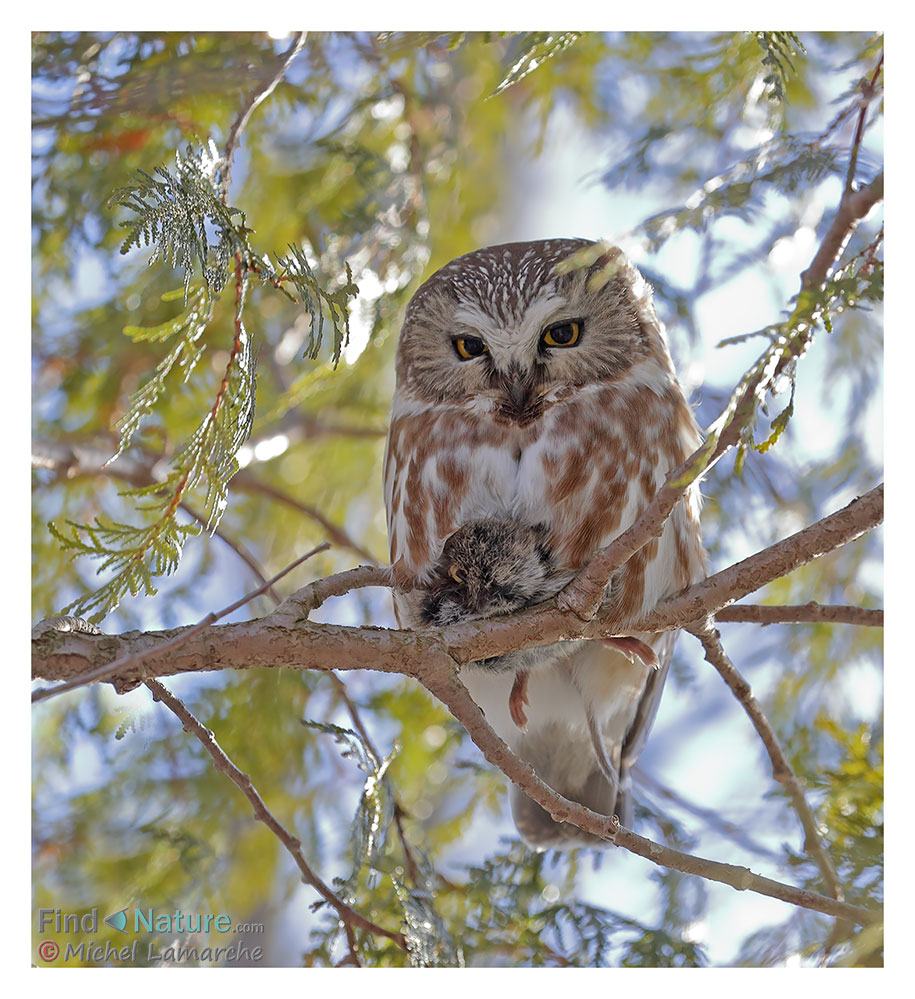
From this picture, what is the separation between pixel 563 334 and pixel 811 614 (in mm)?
649

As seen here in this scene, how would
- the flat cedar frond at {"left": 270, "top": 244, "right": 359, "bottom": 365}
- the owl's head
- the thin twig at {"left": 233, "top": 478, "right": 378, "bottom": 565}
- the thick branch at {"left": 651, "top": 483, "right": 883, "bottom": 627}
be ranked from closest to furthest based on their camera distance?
the thick branch at {"left": 651, "top": 483, "right": 883, "bottom": 627} < the flat cedar frond at {"left": 270, "top": 244, "right": 359, "bottom": 365} < the owl's head < the thin twig at {"left": 233, "top": 478, "right": 378, "bottom": 565}

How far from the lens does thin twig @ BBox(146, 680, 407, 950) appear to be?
1.39 metres

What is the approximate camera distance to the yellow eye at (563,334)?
5.90ft

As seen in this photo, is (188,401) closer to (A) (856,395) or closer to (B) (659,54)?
(B) (659,54)

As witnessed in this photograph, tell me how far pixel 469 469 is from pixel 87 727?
1.13 m

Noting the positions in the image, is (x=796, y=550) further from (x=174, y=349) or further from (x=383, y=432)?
(x=383, y=432)

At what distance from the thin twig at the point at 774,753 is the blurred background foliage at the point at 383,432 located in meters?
0.03

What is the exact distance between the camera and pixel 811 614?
1.58 m

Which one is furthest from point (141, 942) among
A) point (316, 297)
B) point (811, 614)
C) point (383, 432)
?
point (383, 432)

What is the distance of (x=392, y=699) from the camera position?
8.30ft

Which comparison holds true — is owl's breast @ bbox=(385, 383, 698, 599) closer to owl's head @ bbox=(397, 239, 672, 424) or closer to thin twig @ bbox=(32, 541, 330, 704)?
owl's head @ bbox=(397, 239, 672, 424)

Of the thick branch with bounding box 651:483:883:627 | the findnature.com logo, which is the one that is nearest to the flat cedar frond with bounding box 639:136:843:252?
the thick branch with bounding box 651:483:883:627

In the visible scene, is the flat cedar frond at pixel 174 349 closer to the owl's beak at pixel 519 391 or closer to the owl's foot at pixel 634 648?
the owl's beak at pixel 519 391

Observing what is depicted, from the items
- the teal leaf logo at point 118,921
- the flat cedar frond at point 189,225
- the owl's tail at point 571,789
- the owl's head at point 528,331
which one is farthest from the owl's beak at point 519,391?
the teal leaf logo at point 118,921
